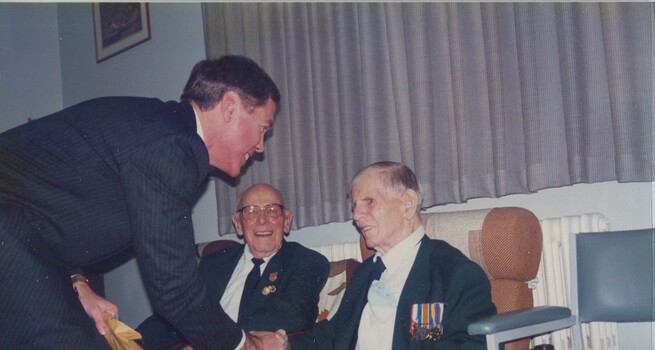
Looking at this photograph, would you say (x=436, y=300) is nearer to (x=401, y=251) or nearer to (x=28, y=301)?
(x=401, y=251)

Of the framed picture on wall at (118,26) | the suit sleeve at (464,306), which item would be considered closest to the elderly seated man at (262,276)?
the suit sleeve at (464,306)

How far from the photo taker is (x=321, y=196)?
3344mm

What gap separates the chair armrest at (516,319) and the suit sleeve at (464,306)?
0.25 ft

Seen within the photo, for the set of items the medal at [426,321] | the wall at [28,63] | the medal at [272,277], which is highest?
the wall at [28,63]

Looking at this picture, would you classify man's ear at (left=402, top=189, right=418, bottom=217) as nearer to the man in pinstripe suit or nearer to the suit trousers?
the man in pinstripe suit

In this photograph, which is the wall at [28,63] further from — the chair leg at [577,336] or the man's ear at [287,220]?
the chair leg at [577,336]

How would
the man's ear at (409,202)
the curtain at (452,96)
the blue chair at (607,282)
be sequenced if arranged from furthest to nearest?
the curtain at (452,96) < the man's ear at (409,202) < the blue chair at (607,282)

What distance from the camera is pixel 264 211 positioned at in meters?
3.02

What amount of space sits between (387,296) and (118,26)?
3.47 metres

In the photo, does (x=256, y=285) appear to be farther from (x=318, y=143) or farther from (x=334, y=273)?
(x=318, y=143)

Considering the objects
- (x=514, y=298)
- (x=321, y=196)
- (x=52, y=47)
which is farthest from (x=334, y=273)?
(x=52, y=47)

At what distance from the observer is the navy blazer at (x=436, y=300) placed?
1.98 metres

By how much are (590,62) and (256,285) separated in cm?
164

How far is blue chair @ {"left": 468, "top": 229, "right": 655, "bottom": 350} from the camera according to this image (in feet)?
7.23
